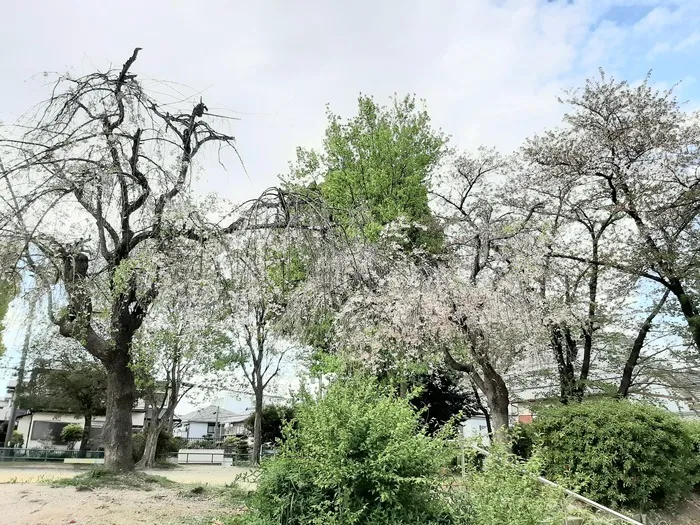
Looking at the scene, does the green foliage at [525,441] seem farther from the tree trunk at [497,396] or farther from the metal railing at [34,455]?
the metal railing at [34,455]

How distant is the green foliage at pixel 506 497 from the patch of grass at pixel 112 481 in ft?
17.8

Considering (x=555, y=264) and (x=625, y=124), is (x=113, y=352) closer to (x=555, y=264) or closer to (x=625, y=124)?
(x=555, y=264)

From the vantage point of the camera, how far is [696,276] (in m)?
10.7

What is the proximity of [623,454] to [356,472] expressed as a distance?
18.4ft

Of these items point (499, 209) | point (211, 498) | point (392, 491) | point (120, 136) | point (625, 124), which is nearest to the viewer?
point (392, 491)

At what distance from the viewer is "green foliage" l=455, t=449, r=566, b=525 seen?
11.5 ft

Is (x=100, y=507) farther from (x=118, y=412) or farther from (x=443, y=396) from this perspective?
(x=443, y=396)

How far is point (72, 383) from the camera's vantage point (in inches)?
843

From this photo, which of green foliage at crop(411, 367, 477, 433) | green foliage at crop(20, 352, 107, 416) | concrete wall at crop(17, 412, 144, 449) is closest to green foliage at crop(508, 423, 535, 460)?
green foliage at crop(411, 367, 477, 433)

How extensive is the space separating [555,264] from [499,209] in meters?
2.52

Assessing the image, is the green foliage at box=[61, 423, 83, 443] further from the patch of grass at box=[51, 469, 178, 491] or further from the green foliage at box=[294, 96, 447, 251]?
the patch of grass at box=[51, 469, 178, 491]

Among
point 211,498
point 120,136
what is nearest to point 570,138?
point 120,136

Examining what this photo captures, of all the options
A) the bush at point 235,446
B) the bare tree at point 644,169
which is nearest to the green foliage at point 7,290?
the bare tree at point 644,169

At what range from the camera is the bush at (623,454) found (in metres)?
7.22
